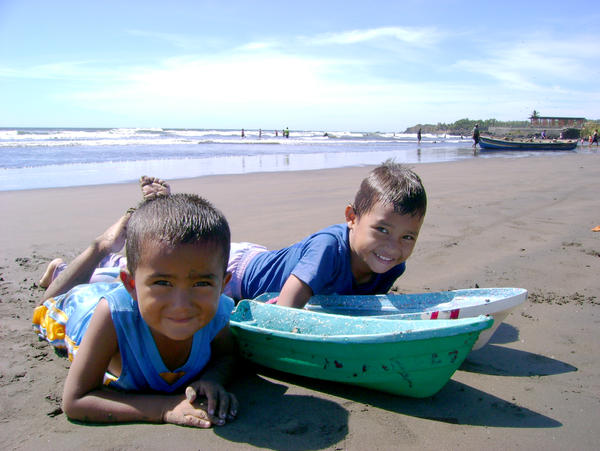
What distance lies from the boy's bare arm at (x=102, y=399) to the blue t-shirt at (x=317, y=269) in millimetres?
959

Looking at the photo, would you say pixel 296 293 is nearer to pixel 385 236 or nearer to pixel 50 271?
pixel 385 236

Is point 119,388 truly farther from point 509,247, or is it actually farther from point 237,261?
point 509,247

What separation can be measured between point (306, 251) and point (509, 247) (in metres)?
3.08

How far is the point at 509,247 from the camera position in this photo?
16.8 ft

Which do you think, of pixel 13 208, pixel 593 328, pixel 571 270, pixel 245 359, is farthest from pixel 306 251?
pixel 13 208

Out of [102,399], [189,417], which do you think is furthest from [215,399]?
[102,399]

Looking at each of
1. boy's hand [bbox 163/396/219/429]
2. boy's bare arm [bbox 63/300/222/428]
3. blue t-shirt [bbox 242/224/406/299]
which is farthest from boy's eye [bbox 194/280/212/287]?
blue t-shirt [bbox 242/224/406/299]

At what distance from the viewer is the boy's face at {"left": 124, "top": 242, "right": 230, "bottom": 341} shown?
1802mm

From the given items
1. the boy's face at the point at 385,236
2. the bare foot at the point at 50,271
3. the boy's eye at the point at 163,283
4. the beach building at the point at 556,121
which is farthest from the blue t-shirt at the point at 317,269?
the beach building at the point at 556,121

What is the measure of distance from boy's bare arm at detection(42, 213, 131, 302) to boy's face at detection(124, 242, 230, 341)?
1535mm

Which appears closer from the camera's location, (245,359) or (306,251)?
(245,359)

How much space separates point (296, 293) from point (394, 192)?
0.81m

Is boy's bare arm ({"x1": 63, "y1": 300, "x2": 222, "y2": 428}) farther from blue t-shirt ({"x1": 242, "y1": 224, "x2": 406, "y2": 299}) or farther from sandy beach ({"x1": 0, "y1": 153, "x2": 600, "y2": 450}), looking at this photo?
blue t-shirt ({"x1": 242, "y1": 224, "x2": 406, "y2": 299})

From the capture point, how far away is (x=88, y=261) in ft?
10.7
